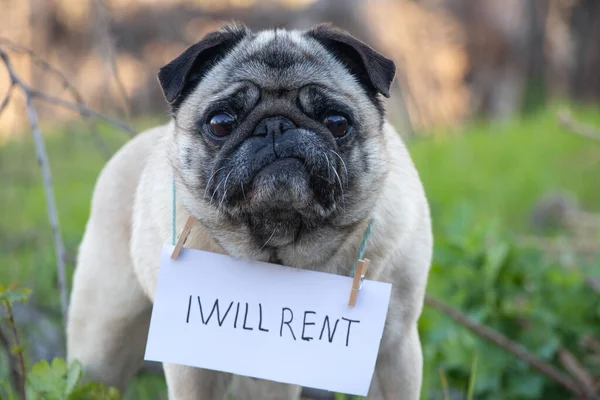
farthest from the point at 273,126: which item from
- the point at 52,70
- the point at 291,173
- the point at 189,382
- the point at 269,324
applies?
the point at 52,70

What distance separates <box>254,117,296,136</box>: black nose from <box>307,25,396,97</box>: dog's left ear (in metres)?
0.29

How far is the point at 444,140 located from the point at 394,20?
8.86 ft

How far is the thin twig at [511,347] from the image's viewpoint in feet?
10.3

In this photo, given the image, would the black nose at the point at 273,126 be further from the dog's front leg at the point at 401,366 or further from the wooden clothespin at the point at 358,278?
the dog's front leg at the point at 401,366

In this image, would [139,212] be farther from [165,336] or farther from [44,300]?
[44,300]

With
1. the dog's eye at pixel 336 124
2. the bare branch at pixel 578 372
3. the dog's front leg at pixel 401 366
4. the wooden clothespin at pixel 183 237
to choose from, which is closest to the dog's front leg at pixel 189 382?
the wooden clothespin at pixel 183 237

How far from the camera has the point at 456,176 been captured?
7.78m

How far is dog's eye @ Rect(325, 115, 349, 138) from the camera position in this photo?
2256mm

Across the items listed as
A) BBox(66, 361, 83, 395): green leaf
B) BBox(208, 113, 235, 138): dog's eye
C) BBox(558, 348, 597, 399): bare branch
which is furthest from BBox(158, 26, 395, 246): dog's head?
BBox(558, 348, 597, 399): bare branch

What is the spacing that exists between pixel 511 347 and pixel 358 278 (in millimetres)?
1280

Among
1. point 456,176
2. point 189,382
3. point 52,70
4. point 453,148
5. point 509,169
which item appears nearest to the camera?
point 189,382

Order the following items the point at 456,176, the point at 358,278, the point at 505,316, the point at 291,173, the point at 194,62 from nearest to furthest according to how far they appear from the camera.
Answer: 1. the point at 291,173
2. the point at 358,278
3. the point at 194,62
4. the point at 505,316
5. the point at 456,176

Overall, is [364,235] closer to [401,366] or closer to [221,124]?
[401,366]

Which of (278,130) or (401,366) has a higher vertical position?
(278,130)
